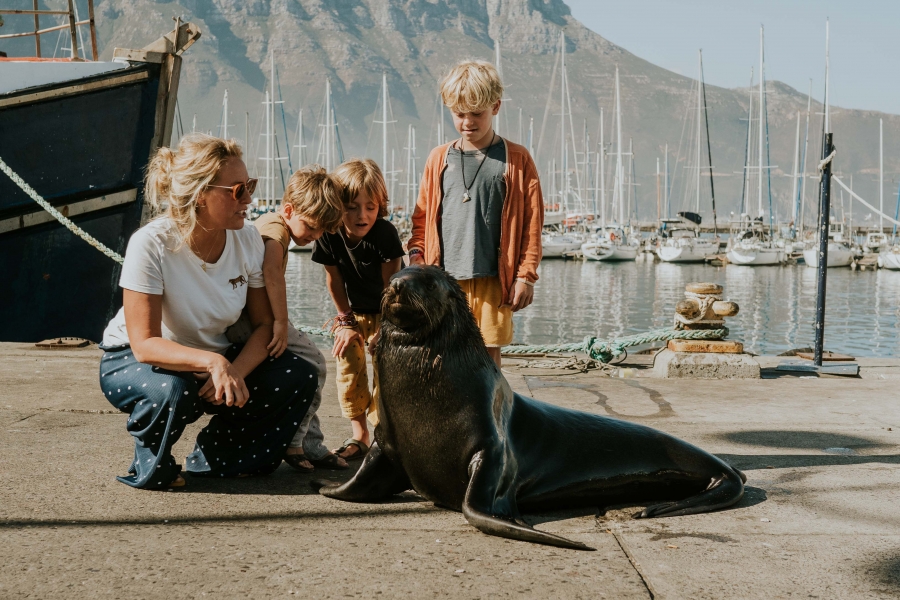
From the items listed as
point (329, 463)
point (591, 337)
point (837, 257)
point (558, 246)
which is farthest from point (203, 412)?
point (837, 257)

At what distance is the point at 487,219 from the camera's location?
4184 millimetres

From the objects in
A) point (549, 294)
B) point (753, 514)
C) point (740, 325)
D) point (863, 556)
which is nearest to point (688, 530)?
point (753, 514)

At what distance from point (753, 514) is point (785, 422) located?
2.30 m

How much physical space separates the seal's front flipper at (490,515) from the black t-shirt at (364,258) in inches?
58.3

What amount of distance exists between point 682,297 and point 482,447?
3416cm

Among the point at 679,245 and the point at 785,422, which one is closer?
the point at 785,422

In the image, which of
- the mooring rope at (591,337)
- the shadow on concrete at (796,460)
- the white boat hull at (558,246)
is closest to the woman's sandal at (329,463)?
the shadow on concrete at (796,460)

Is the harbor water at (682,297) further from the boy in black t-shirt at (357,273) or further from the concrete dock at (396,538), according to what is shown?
the concrete dock at (396,538)

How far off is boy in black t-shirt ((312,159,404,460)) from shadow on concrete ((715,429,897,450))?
79.4 inches

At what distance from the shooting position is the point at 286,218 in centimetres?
415

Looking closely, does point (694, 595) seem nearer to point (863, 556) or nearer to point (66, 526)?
point (863, 556)

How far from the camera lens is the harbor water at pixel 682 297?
2542 centimetres

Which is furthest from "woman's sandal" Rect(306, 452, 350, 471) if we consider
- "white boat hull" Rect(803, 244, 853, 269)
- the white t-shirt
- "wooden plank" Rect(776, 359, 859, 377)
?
"white boat hull" Rect(803, 244, 853, 269)

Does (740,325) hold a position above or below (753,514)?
below
